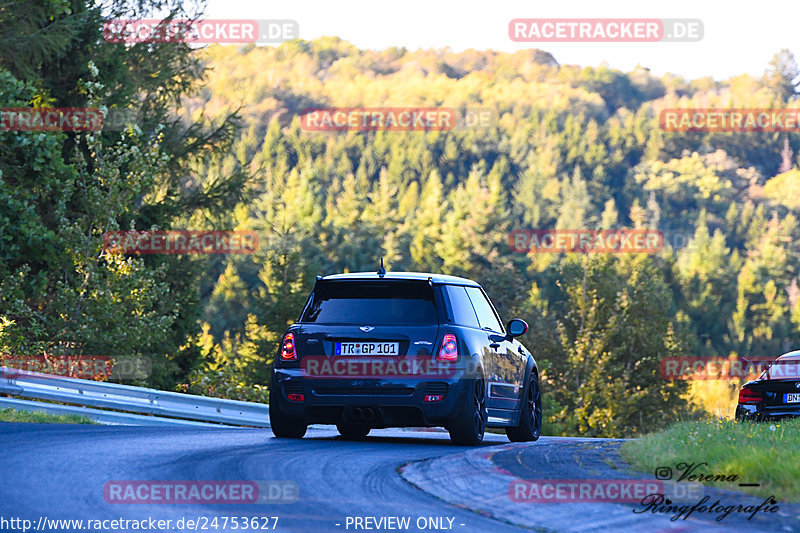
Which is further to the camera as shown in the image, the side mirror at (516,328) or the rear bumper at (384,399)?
the side mirror at (516,328)

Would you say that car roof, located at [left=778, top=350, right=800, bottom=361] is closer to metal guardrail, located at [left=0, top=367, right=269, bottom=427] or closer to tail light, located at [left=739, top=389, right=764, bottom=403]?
tail light, located at [left=739, top=389, right=764, bottom=403]

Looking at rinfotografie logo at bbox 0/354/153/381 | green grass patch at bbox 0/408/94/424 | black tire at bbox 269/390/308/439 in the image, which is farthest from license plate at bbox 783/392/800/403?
rinfotografie logo at bbox 0/354/153/381

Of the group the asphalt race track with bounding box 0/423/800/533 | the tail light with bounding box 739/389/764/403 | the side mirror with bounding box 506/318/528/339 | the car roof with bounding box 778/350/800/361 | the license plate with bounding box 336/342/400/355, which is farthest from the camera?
the tail light with bounding box 739/389/764/403

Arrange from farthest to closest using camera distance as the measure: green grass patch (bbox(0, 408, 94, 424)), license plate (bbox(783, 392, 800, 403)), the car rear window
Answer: license plate (bbox(783, 392, 800, 403))
green grass patch (bbox(0, 408, 94, 424))
the car rear window

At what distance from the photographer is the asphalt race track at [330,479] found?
6637 mm

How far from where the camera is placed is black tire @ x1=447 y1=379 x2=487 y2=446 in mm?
11812

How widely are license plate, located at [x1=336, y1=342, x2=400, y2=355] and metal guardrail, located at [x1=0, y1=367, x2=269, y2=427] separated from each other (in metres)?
4.62

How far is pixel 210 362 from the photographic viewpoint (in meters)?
43.0

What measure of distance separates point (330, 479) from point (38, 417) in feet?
25.0

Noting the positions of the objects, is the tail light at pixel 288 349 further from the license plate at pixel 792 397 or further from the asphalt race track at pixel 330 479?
the license plate at pixel 792 397

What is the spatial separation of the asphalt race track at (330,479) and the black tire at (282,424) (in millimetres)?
547

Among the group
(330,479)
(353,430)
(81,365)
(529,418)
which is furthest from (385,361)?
(81,365)

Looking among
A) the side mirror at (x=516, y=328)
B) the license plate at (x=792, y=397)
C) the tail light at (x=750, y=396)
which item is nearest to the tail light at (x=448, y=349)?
the side mirror at (x=516, y=328)

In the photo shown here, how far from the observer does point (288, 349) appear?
12.1 meters
